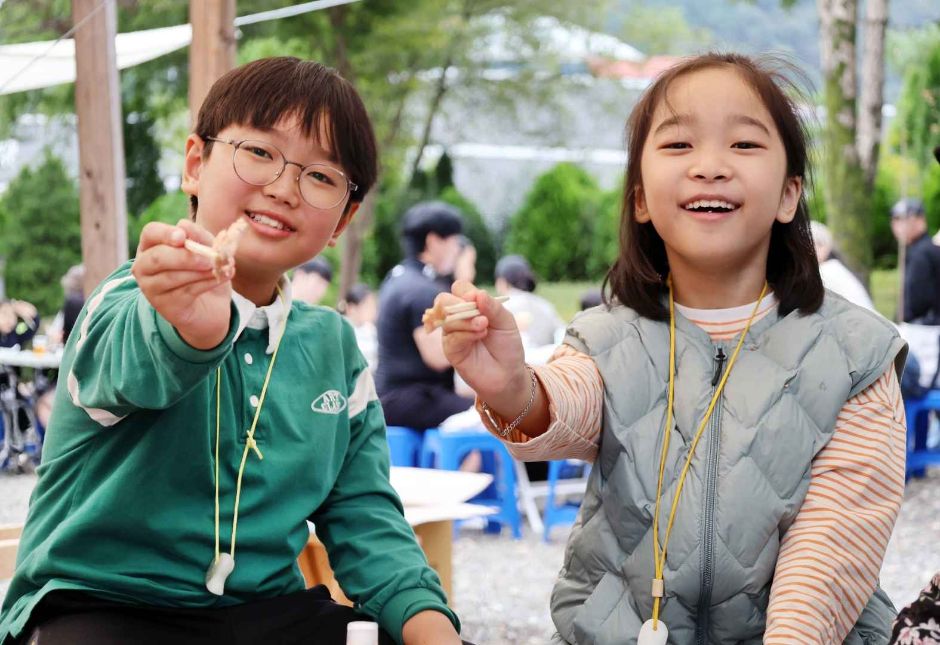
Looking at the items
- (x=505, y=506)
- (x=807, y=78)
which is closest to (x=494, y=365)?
(x=807, y=78)

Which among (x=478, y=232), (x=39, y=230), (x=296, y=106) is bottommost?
(x=478, y=232)

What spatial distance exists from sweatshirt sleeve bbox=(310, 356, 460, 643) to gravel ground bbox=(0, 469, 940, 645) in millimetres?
2690

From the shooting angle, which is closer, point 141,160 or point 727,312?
point 727,312

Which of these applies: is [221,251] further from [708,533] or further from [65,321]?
[65,321]

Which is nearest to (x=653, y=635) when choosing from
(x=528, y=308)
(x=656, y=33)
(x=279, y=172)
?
(x=279, y=172)

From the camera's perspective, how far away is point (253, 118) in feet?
5.72

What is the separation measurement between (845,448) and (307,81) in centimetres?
94

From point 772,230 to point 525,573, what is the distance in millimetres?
3957

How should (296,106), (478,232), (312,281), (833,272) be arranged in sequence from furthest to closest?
(478,232) < (312,281) < (833,272) < (296,106)

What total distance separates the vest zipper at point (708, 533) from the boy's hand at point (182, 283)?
26.9 inches

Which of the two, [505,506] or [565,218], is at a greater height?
[505,506]

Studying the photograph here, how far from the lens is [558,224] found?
1917 cm

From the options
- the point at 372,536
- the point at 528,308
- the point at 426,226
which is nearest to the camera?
the point at 372,536

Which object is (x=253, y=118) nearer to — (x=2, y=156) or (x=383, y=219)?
(x=2, y=156)
